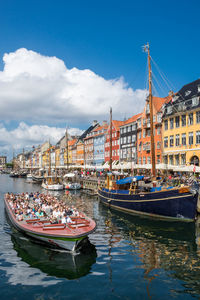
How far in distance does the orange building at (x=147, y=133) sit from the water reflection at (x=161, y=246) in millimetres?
31245

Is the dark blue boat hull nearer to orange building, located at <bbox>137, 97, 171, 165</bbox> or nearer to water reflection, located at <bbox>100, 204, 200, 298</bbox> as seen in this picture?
water reflection, located at <bbox>100, 204, 200, 298</bbox>

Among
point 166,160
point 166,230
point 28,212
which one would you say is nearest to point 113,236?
point 166,230

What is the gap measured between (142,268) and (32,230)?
8.15 m

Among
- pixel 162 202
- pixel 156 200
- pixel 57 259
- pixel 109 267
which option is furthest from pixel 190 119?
pixel 57 259

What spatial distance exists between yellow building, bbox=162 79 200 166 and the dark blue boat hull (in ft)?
55.3

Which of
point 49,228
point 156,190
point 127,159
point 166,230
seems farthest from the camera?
point 127,159

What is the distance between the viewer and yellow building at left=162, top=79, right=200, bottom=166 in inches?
1865

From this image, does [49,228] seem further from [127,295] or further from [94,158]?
[94,158]

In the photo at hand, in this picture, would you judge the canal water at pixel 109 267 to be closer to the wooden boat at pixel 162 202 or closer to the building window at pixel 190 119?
the wooden boat at pixel 162 202

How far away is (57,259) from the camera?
1656cm

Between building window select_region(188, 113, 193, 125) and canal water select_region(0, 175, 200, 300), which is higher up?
building window select_region(188, 113, 193, 125)

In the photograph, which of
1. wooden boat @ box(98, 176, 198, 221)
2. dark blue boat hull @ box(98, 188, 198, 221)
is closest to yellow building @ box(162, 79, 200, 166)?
wooden boat @ box(98, 176, 198, 221)

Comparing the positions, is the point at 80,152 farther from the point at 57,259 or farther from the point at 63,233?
the point at 57,259

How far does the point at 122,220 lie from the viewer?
29047mm
